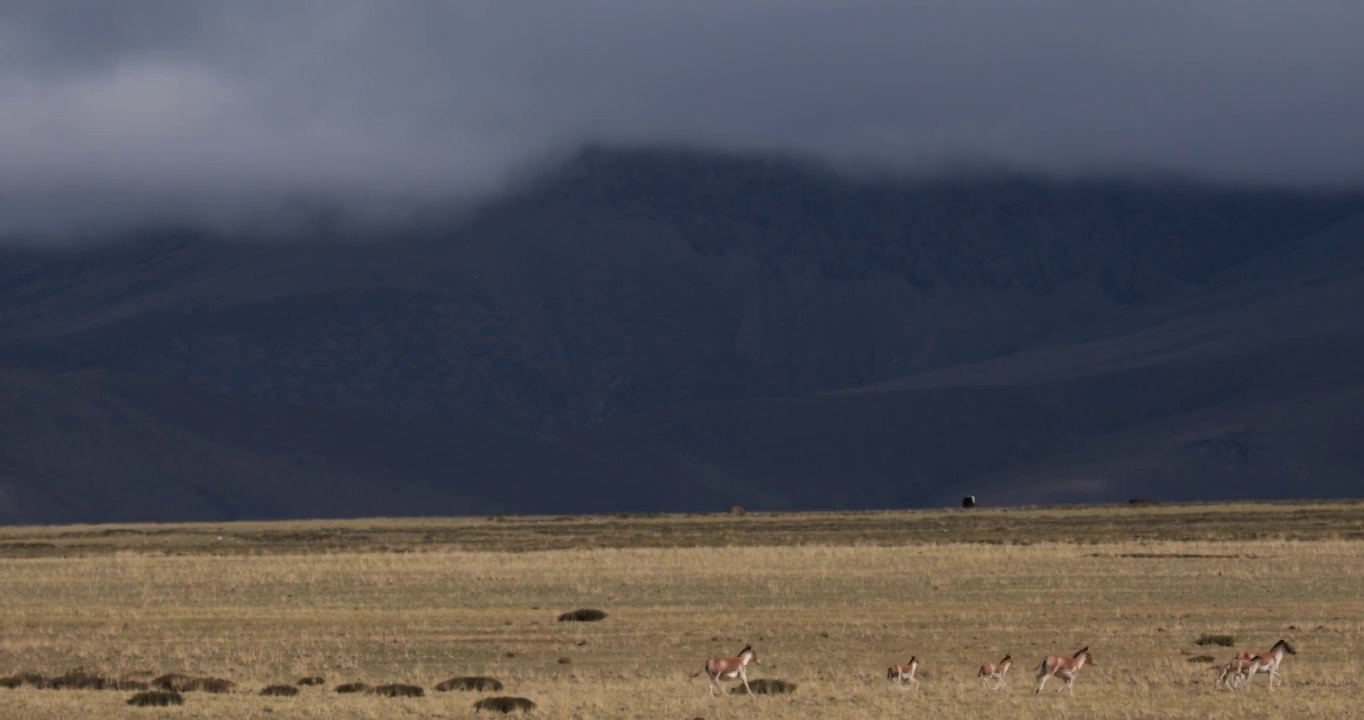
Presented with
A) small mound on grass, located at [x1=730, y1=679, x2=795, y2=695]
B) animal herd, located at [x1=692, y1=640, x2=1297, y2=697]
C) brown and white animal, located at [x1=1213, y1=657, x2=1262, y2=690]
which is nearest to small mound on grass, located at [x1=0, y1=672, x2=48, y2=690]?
animal herd, located at [x1=692, y1=640, x2=1297, y2=697]

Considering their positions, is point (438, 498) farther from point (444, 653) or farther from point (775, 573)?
point (444, 653)

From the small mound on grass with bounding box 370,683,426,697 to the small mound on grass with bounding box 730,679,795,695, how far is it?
4.17m

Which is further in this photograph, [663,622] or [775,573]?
[775,573]

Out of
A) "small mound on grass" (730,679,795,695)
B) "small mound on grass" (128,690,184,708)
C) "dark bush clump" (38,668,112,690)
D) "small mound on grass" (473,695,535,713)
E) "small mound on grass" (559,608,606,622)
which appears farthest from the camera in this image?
"small mound on grass" (559,608,606,622)

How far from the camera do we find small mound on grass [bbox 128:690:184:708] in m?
25.5

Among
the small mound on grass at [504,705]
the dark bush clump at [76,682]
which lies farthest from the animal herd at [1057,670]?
the dark bush clump at [76,682]

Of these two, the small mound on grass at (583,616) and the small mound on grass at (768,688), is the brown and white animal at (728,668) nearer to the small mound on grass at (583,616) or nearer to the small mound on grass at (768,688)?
the small mound on grass at (768,688)

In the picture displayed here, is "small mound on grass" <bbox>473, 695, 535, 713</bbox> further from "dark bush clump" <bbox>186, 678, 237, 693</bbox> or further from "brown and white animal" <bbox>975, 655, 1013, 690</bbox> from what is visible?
"brown and white animal" <bbox>975, 655, 1013, 690</bbox>

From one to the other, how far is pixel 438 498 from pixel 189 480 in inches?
1000

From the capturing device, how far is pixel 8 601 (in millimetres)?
45344

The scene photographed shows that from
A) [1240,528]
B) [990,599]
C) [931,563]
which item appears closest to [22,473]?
[1240,528]

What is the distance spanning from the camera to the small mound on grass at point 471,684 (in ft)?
88.0

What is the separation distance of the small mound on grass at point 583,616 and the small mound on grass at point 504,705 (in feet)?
40.2

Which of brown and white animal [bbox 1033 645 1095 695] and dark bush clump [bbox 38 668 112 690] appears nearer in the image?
brown and white animal [bbox 1033 645 1095 695]
